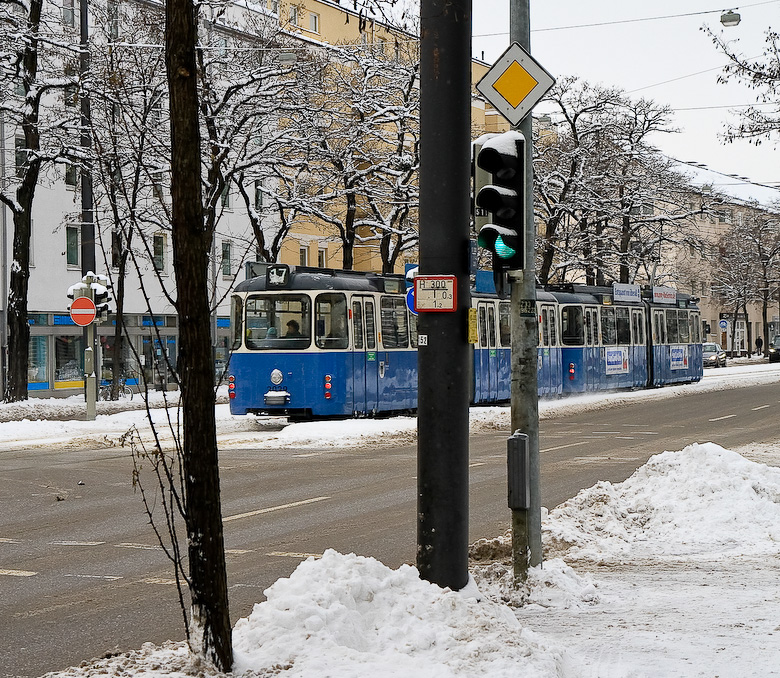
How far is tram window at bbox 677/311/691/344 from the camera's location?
4346cm

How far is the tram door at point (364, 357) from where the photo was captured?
24.8 meters

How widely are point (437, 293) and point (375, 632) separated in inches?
81.0

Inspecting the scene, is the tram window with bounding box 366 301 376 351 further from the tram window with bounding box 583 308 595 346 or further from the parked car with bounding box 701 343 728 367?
the parked car with bounding box 701 343 728 367

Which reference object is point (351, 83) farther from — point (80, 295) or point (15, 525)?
point (15, 525)

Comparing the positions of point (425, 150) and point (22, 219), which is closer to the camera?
point (425, 150)

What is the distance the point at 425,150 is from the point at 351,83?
3097 centimetres

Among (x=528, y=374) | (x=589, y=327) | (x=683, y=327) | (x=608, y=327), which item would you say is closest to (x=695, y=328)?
(x=683, y=327)

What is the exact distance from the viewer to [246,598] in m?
7.77

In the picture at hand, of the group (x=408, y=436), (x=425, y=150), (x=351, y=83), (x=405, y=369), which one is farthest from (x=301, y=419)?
(x=425, y=150)

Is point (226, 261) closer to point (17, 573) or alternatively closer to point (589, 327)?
point (589, 327)

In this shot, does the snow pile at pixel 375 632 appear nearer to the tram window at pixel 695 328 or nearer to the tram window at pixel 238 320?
the tram window at pixel 238 320

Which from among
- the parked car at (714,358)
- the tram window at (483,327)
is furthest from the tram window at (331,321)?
the parked car at (714,358)

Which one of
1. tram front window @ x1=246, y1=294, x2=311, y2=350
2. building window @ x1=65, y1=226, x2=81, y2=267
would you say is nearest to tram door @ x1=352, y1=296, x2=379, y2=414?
tram front window @ x1=246, y1=294, x2=311, y2=350

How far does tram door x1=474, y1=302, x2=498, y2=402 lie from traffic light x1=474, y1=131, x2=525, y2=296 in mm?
22140
